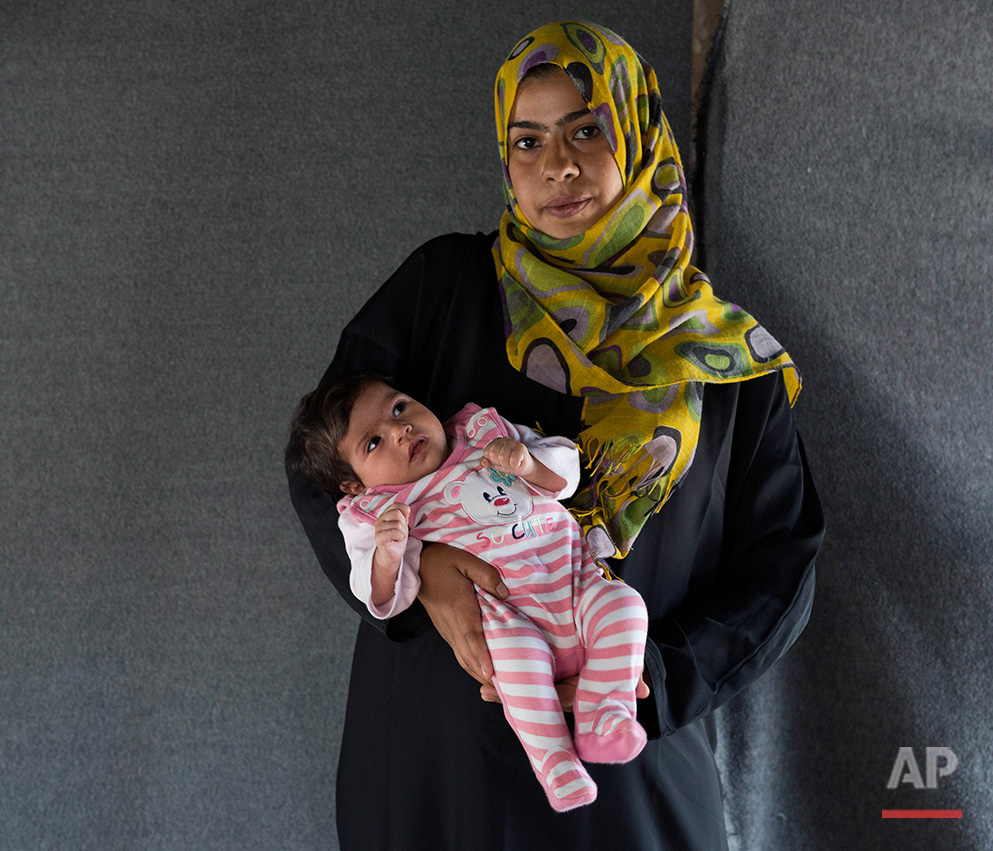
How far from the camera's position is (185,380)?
190 centimetres

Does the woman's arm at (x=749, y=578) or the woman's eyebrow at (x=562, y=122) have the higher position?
the woman's eyebrow at (x=562, y=122)

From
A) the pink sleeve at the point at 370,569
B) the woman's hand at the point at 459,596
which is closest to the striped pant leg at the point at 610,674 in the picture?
the woman's hand at the point at 459,596

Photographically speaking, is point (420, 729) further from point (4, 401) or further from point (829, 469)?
point (4, 401)

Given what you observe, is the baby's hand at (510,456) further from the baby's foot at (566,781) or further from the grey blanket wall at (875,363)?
the grey blanket wall at (875,363)

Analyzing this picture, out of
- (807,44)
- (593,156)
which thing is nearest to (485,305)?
(593,156)

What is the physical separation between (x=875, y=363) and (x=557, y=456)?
1.04m

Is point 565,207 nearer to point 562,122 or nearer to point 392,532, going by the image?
point 562,122

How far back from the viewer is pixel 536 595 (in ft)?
3.47

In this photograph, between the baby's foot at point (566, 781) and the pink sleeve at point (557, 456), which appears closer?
the baby's foot at point (566, 781)

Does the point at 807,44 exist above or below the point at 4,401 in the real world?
above

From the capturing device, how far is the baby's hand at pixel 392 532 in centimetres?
100

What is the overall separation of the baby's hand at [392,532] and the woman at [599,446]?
10 cm

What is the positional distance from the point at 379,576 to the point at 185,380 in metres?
1.05

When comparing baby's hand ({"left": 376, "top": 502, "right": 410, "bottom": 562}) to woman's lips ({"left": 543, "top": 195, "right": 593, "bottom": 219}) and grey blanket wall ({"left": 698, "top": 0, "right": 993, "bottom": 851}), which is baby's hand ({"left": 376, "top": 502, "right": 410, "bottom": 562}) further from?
grey blanket wall ({"left": 698, "top": 0, "right": 993, "bottom": 851})
